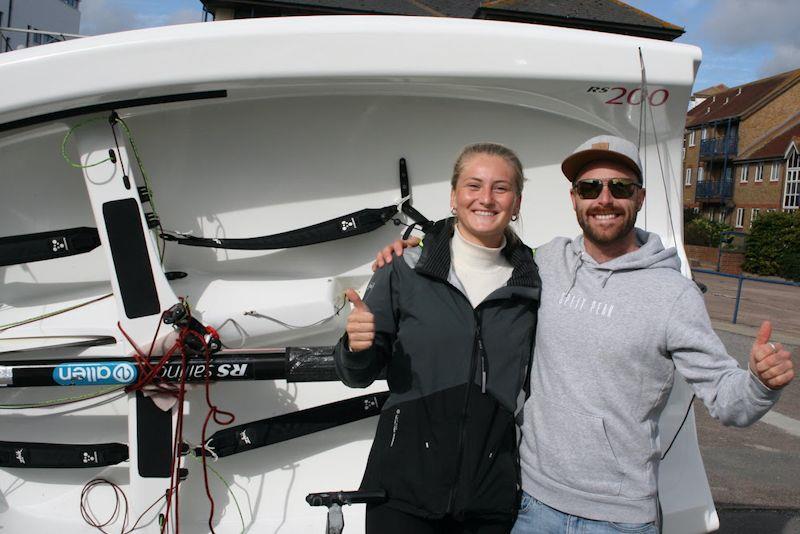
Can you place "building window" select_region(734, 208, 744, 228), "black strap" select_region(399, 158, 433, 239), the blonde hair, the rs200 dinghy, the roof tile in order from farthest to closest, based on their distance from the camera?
the roof tile
"building window" select_region(734, 208, 744, 228)
"black strap" select_region(399, 158, 433, 239)
the rs200 dinghy
the blonde hair

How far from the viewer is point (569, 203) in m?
3.23

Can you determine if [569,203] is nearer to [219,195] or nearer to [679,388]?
[679,388]

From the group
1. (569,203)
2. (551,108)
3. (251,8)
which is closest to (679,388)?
(569,203)

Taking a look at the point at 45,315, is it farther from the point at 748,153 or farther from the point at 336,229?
the point at 748,153

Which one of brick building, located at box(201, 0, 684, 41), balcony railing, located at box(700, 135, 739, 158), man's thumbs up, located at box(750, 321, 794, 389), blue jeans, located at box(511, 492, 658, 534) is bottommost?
blue jeans, located at box(511, 492, 658, 534)

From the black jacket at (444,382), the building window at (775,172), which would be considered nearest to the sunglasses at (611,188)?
the black jacket at (444,382)

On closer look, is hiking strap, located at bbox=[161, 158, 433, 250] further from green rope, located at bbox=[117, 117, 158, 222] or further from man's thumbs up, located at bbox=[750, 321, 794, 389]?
man's thumbs up, located at bbox=[750, 321, 794, 389]

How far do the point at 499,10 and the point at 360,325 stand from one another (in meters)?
14.4

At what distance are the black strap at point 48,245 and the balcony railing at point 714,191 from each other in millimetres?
41231

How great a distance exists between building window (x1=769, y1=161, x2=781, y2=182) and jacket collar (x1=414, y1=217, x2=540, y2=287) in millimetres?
38577

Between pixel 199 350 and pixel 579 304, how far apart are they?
1623 millimetres

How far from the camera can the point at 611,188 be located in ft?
5.70

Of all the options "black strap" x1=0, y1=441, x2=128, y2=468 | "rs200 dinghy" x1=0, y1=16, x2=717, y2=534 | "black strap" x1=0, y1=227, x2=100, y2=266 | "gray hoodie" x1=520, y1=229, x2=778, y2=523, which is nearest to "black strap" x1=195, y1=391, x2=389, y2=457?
"rs200 dinghy" x1=0, y1=16, x2=717, y2=534

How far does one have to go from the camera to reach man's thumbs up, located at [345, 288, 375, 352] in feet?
5.34
